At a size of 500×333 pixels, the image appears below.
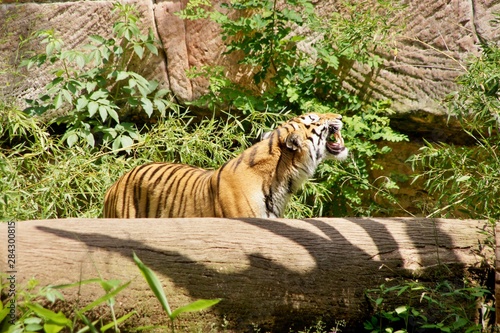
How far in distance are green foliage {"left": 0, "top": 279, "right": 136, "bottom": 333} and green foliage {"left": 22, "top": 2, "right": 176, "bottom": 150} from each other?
2.86 meters

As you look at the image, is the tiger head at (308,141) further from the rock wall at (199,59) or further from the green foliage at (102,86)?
the green foliage at (102,86)

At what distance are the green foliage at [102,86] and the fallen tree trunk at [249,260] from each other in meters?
2.57

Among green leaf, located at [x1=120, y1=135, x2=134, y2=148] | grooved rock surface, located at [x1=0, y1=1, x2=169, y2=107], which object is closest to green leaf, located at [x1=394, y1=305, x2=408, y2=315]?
green leaf, located at [x1=120, y1=135, x2=134, y2=148]

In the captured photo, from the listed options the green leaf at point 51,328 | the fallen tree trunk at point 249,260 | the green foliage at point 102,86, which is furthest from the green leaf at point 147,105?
the green leaf at point 51,328

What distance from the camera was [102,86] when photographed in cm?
611

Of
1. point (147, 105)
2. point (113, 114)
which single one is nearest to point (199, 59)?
point (147, 105)

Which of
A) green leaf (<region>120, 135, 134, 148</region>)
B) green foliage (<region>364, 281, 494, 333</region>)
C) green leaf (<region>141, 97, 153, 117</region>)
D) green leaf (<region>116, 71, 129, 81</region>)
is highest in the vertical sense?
green leaf (<region>116, 71, 129, 81</region>)

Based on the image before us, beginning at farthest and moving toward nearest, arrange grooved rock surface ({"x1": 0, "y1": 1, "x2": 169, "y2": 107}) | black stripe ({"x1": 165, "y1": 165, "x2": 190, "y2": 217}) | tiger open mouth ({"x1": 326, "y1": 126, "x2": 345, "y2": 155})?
1. grooved rock surface ({"x1": 0, "y1": 1, "x2": 169, "y2": 107})
2. tiger open mouth ({"x1": 326, "y1": 126, "x2": 345, "y2": 155})
3. black stripe ({"x1": 165, "y1": 165, "x2": 190, "y2": 217})

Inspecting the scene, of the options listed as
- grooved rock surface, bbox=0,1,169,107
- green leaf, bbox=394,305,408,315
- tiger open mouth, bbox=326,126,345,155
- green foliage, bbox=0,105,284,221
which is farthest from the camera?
grooved rock surface, bbox=0,1,169,107

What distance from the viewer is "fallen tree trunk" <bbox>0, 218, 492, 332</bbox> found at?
3.08 metres

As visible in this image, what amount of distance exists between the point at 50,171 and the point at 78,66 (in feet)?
3.89

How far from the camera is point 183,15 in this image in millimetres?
5922

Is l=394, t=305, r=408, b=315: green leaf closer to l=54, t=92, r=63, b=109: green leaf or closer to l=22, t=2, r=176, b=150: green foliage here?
l=22, t=2, r=176, b=150: green foliage

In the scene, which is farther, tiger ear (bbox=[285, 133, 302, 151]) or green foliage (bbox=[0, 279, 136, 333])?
tiger ear (bbox=[285, 133, 302, 151])
